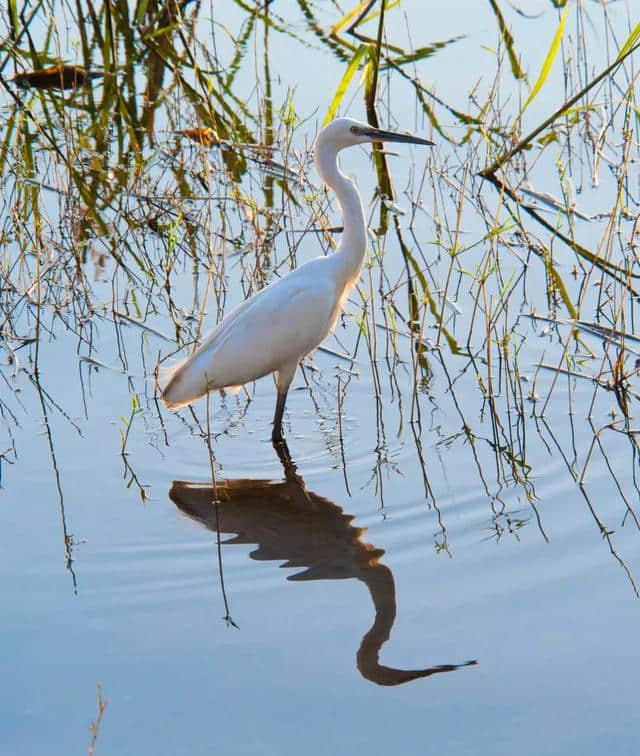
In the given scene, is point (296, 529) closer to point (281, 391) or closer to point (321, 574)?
point (321, 574)

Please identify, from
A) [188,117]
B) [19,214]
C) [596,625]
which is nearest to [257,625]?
[596,625]

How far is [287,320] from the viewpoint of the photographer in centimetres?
453

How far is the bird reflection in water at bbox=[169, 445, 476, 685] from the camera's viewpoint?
354cm

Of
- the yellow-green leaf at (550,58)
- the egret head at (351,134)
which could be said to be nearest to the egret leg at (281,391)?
the egret head at (351,134)

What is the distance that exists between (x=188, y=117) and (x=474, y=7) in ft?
9.47

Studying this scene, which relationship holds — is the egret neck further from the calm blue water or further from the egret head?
the calm blue water

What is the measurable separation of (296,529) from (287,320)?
917mm

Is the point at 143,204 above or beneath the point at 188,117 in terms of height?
beneath

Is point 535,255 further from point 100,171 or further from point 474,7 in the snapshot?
point 474,7

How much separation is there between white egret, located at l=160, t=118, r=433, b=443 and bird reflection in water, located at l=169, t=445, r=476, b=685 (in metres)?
0.35

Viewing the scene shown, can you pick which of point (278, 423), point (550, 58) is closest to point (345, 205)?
point (278, 423)

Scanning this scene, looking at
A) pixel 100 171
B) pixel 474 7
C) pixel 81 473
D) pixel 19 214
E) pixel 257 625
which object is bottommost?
pixel 257 625

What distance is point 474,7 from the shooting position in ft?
29.8

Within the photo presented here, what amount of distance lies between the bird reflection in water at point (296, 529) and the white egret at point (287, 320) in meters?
0.35
